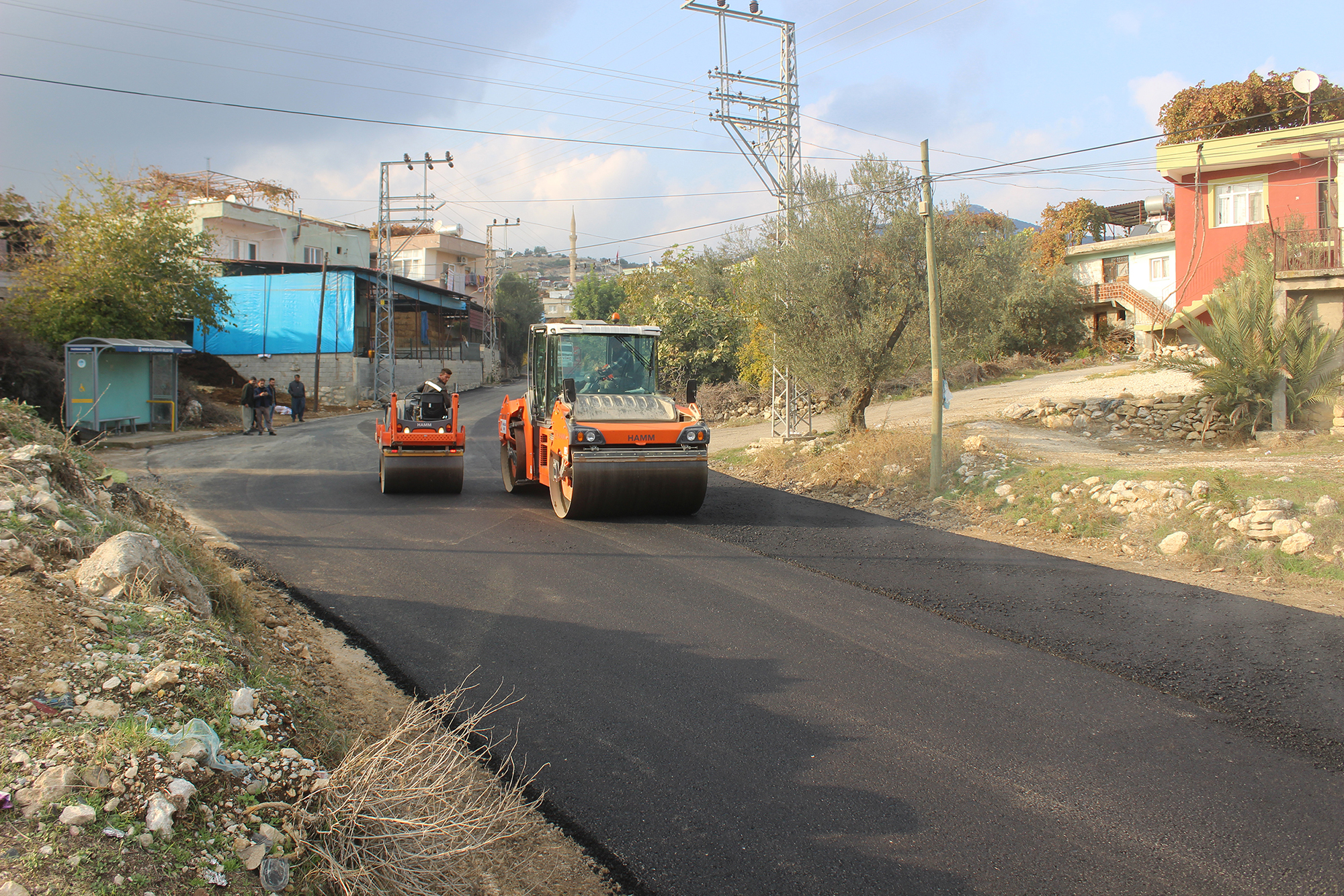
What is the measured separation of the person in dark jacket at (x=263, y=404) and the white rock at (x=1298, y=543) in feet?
A: 73.6

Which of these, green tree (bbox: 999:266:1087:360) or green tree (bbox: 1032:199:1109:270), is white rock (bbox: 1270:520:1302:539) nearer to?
green tree (bbox: 999:266:1087:360)

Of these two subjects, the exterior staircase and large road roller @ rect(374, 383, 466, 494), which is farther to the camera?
the exterior staircase

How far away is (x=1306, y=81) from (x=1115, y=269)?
45.3 ft

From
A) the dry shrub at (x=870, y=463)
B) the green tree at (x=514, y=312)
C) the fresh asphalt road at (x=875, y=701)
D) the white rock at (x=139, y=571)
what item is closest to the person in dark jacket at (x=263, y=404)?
the fresh asphalt road at (x=875, y=701)

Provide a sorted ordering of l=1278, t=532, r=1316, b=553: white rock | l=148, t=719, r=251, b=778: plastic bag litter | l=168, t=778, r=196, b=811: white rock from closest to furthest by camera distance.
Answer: l=168, t=778, r=196, b=811: white rock
l=148, t=719, r=251, b=778: plastic bag litter
l=1278, t=532, r=1316, b=553: white rock

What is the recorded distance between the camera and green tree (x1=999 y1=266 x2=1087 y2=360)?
1216 inches

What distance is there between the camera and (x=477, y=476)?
15742 mm

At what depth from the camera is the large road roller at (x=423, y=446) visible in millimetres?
12883

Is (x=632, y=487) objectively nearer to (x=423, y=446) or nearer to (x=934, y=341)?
(x=423, y=446)

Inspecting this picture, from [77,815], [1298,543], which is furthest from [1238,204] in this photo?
[77,815]

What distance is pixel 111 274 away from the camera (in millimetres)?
24281

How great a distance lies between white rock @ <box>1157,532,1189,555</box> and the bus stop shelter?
19982mm

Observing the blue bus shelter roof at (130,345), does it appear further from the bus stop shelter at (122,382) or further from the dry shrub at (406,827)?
the dry shrub at (406,827)

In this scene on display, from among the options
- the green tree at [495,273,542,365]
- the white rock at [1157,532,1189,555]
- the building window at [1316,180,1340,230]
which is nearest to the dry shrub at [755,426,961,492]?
the white rock at [1157,532,1189,555]
